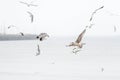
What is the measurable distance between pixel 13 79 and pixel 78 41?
97.5 ft

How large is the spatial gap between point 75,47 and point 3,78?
98.2ft

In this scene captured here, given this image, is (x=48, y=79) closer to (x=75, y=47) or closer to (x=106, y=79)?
(x=106, y=79)

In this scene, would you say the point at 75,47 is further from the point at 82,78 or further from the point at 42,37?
the point at 82,78

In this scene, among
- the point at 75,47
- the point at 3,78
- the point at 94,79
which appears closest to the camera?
the point at 75,47

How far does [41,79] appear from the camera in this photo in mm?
40438

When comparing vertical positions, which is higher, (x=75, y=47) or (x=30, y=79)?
(x=75, y=47)

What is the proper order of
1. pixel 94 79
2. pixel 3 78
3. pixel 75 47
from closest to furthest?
pixel 75 47 < pixel 3 78 < pixel 94 79

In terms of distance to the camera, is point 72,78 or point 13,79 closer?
point 13,79

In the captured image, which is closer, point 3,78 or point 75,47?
point 75,47

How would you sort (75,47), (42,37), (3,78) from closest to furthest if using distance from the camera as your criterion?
(75,47)
(42,37)
(3,78)

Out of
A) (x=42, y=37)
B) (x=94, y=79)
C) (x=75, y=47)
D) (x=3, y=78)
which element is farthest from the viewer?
(x=94, y=79)

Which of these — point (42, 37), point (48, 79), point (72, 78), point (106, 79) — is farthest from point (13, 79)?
point (42, 37)

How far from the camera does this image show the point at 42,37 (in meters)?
12.1

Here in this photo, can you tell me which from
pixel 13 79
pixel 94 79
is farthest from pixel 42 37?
pixel 94 79
